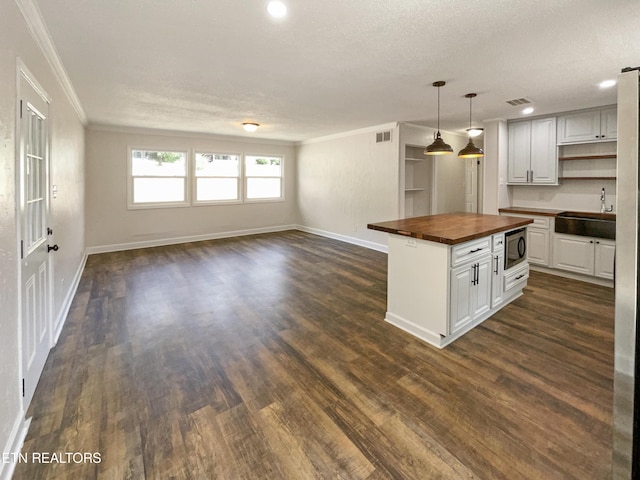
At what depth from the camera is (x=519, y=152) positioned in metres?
5.49

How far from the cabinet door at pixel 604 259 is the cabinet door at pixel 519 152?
1579 mm

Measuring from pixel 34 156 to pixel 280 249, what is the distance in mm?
4696

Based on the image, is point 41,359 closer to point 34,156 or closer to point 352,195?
point 34,156

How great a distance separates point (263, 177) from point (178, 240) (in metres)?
2.74

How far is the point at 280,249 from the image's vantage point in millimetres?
6762

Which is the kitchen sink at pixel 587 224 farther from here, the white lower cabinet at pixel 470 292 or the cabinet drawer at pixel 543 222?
the white lower cabinet at pixel 470 292

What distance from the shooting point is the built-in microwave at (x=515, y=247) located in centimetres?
353

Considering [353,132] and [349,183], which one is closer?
[353,132]

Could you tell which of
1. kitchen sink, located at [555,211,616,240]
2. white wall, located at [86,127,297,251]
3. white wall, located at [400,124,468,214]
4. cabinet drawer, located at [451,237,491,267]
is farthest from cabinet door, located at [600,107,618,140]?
white wall, located at [86,127,297,251]

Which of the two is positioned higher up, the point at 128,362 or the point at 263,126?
the point at 263,126

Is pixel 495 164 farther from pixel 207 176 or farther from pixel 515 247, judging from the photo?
pixel 207 176

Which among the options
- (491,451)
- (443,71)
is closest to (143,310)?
(491,451)

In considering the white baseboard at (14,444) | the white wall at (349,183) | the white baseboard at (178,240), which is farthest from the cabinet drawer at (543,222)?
the white baseboard at (14,444)

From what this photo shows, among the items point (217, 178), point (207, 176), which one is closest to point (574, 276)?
point (217, 178)
